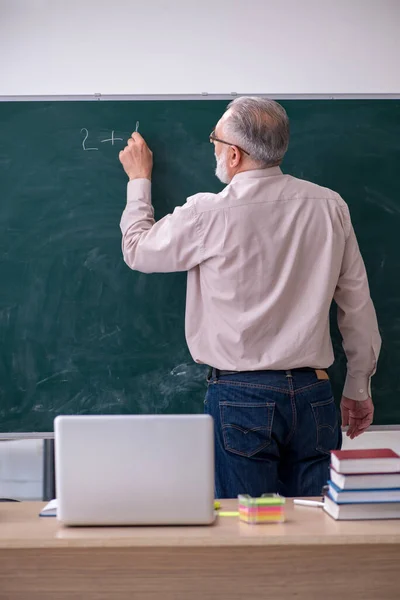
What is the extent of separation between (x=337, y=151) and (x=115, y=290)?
0.98 meters

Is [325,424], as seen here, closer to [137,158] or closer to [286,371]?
[286,371]

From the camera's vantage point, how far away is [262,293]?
8.12 feet

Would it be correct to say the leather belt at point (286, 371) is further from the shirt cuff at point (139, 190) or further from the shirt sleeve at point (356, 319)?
the shirt cuff at point (139, 190)

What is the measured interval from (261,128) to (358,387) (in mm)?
956

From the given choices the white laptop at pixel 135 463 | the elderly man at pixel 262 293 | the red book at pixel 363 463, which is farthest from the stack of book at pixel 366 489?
the elderly man at pixel 262 293

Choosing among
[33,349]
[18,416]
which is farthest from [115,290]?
[18,416]

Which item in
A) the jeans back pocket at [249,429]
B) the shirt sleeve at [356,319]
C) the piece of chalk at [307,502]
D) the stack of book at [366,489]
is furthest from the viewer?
the shirt sleeve at [356,319]

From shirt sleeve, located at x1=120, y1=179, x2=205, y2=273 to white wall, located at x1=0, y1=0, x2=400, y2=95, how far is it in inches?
49.4

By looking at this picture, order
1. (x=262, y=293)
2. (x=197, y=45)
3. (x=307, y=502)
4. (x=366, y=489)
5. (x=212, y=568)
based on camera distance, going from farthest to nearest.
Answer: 1. (x=197, y=45)
2. (x=262, y=293)
3. (x=307, y=502)
4. (x=366, y=489)
5. (x=212, y=568)

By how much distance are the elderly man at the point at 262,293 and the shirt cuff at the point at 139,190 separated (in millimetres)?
246

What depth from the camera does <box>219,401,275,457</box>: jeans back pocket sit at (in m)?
2.37

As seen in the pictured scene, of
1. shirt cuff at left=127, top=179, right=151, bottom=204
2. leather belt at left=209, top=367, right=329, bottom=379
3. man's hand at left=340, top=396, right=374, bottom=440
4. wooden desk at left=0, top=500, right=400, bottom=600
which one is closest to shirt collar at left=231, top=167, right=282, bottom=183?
shirt cuff at left=127, top=179, right=151, bottom=204

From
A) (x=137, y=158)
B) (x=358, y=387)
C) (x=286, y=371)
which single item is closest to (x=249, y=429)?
(x=286, y=371)

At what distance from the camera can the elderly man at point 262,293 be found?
94.0 inches
